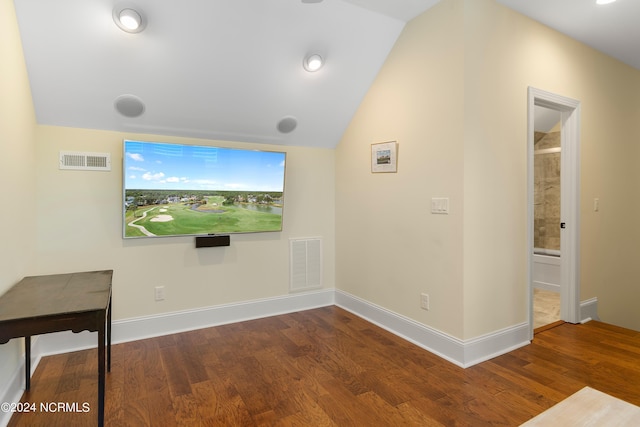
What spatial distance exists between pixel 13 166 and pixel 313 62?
7.38ft

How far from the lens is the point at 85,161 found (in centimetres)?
284

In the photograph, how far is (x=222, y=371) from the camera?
2.50m

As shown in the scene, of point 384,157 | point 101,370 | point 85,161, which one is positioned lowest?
point 101,370

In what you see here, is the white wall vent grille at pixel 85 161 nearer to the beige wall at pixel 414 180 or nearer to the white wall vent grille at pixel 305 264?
the white wall vent grille at pixel 305 264

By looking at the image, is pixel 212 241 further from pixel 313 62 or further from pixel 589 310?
pixel 589 310

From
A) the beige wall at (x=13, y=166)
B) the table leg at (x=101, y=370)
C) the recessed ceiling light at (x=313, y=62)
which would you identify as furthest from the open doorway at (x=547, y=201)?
the beige wall at (x=13, y=166)

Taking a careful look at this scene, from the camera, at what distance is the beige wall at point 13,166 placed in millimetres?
1913

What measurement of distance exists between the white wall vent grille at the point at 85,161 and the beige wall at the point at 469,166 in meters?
2.33

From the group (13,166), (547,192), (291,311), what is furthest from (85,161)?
(547,192)

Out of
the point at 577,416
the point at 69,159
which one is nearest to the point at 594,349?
the point at 577,416

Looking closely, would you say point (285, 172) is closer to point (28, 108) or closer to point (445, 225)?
point (445, 225)

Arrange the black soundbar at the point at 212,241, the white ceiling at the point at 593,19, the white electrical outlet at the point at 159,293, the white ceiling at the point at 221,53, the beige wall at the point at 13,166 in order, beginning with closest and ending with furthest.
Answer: the beige wall at the point at 13,166
the white ceiling at the point at 221,53
the white ceiling at the point at 593,19
the white electrical outlet at the point at 159,293
the black soundbar at the point at 212,241

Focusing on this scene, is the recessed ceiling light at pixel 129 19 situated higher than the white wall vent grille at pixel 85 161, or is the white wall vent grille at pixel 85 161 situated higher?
the recessed ceiling light at pixel 129 19

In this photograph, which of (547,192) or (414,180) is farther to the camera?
(547,192)
